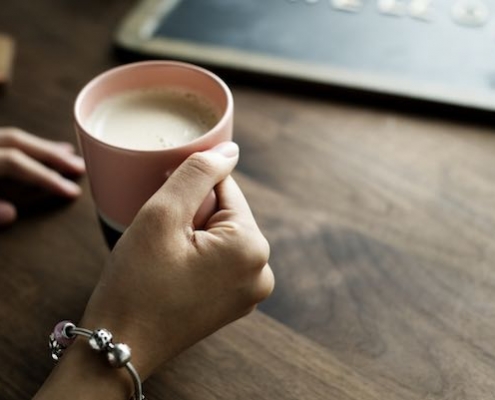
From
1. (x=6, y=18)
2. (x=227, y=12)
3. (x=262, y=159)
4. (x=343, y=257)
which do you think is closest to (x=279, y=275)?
(x=343, y=257)

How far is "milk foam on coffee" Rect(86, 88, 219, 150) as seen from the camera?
488 millimetres

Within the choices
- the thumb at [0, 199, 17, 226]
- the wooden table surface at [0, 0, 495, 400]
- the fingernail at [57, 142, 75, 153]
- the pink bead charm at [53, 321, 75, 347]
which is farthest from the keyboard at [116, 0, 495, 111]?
the pink bead charm at [53, 321, 75, 347]

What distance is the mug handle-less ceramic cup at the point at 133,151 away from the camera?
43 cm

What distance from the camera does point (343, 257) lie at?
55cm

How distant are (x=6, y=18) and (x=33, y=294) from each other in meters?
0.54

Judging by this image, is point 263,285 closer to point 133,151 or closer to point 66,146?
point 133,151

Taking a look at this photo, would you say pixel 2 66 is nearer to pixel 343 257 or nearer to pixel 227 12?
pixel 227 12

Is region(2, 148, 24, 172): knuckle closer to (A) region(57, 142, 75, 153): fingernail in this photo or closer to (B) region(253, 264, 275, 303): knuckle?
(A) region(57, 142, 75, 153): fingernail

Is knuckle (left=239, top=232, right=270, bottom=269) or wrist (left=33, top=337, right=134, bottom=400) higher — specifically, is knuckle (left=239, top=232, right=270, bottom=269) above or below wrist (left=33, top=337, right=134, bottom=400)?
above

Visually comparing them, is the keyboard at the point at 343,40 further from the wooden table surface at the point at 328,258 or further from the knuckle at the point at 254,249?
the knuckle at the point at 254,249

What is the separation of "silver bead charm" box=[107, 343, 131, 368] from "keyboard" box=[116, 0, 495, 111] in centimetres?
44

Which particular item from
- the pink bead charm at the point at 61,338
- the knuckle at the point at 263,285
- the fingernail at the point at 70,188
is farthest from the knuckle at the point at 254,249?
the fingernail at the point at 70,188

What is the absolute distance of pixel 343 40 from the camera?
79 cm

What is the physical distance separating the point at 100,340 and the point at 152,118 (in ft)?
0.65
